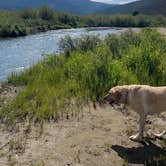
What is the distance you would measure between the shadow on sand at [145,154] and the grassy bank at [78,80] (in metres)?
2.15

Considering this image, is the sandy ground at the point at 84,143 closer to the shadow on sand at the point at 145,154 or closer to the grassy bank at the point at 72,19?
the shadow on sand at the point at 145,154

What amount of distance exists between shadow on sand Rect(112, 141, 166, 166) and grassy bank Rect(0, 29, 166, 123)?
2.15 meters

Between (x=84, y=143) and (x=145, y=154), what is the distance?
1048mm

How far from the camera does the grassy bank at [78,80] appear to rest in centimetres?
932

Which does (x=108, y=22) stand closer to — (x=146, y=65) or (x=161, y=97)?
(x=146, y=65)

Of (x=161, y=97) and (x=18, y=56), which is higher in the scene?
(x=161, y=97)

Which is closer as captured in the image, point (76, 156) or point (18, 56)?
point (76, 156)

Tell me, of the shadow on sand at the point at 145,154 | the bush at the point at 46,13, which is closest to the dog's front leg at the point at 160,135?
the shadow on sand at the point at 145,154

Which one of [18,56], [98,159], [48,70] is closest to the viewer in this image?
[98,159]

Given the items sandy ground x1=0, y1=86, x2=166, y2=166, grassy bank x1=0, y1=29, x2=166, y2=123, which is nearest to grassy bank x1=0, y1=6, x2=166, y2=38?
grassy bank x1=0, y1=29, x2=166, y2=123

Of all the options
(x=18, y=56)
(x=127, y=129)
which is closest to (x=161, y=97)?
(x=127, y=129)

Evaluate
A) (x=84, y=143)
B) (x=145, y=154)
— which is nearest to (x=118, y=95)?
(x=84, y=143)

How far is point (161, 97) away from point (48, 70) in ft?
22.2

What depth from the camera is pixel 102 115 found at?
A: 900 cm
